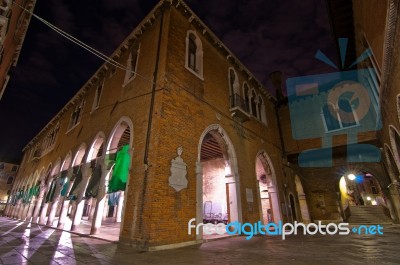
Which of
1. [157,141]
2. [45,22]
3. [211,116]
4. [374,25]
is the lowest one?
[157,141]

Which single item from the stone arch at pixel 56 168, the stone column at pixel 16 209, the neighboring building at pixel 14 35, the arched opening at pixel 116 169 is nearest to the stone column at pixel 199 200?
the arched opening at pixel 116 169

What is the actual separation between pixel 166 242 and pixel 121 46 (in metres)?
10.4

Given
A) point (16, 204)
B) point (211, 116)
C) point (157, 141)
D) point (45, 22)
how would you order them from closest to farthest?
point (45, 22), point (157, 141), point (211, 116), point (16, 204)

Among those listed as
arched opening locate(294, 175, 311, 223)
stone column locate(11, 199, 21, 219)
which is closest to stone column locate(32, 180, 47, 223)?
stone column locate(11, 199, 21, 219)

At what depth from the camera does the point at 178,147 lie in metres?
7.16

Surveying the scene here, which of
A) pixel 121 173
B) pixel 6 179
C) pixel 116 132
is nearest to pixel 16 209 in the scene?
pixel 116 132

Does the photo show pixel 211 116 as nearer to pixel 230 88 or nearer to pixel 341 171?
pixel 230 88

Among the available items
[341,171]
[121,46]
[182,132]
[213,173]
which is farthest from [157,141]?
[341,171]

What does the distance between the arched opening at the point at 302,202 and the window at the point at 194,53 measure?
41.2 ft

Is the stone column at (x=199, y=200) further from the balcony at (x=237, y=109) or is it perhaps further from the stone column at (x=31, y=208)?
the stone column at (x=31, y=208)

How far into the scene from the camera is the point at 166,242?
589 centimetres

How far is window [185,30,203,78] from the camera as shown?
9.64m

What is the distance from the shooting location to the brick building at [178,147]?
6.62 metres

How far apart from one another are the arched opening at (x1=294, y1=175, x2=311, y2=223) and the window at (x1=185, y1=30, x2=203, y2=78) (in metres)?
12.6
